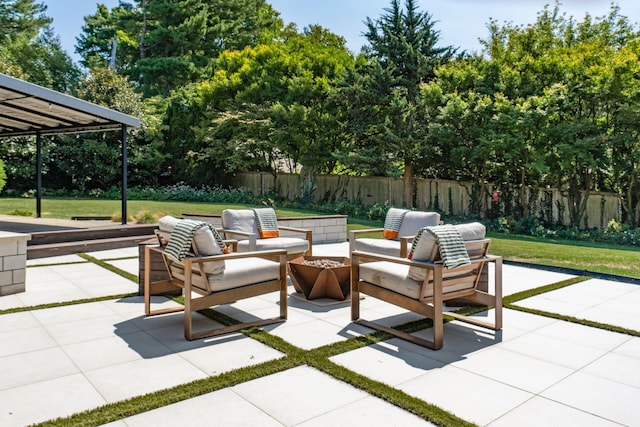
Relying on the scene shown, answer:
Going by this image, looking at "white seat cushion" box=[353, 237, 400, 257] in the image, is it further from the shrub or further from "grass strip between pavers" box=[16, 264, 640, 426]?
the shrub

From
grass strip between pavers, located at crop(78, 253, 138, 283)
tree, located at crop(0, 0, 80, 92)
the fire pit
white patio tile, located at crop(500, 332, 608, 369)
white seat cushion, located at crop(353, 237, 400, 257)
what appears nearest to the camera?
white patio tile, located at crop(500, 332, 608, 369)

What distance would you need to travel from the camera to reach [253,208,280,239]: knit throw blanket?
6188mm

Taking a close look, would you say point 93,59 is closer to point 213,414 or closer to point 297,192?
point 297,192

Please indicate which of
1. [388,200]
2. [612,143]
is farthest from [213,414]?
[388,200]

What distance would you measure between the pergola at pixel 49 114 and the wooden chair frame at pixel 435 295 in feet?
19.7

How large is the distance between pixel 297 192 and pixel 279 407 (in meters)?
15.6

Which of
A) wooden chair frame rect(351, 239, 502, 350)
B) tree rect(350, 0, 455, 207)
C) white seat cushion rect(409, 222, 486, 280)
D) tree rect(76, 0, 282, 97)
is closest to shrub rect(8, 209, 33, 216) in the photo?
tree rect(350, 0, 455, 207)

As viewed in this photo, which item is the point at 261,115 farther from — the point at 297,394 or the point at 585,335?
the point at 297,394

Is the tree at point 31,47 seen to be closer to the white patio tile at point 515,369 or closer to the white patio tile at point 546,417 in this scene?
the white patio tile at point 515,369

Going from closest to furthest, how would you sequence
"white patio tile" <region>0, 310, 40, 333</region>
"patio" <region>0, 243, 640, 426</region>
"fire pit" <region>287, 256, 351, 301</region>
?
"patio" <region>0, 243, 640, 426</region> → "white patio tile" <region>0, 310, 40, 333</region> → "fire pit" <region>287, 256, 351, 301</region>

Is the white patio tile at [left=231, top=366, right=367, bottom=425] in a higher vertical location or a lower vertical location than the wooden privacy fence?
lower

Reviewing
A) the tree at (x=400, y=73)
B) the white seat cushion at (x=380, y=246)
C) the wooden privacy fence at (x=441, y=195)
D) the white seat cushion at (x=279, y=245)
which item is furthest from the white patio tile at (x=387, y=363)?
the tree at (x=400, y=73)

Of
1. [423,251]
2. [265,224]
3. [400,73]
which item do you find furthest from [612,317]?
[400,73]

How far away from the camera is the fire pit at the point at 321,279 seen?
454cm
